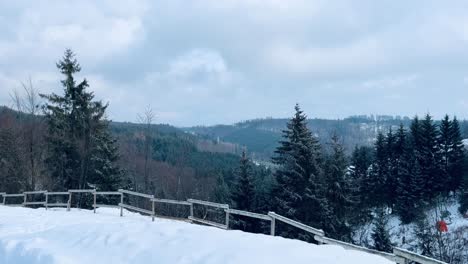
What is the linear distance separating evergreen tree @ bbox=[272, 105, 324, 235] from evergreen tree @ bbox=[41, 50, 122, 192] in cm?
1271

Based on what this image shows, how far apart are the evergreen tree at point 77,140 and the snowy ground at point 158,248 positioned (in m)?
25.0

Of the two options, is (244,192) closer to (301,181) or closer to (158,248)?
(301,181)

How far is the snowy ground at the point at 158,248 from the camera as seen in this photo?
8.44m

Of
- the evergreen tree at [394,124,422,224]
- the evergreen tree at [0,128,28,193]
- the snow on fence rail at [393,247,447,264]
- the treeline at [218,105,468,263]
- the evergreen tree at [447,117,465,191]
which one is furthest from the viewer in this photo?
the evergreen tree at [447,117,465,191]

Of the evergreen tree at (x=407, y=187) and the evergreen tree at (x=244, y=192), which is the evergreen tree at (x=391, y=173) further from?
the evergreen tree at (x=244, y=192)

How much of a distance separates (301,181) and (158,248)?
25174 mm

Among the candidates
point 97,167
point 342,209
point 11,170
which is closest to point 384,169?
point 342,209

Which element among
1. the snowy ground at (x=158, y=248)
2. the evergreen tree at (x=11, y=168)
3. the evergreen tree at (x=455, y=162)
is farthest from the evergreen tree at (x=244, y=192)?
the evergreen tree at (x=455, y=162)

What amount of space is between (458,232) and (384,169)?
16389 millimetres

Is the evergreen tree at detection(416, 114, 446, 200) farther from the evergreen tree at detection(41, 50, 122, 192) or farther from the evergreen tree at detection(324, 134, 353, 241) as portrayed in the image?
the evergreen tree at detection(41, 50, 122, 192)

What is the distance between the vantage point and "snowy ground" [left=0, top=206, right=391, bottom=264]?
8.44 metres

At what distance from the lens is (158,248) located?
374 inches

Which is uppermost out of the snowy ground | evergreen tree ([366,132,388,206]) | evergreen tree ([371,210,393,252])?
the snowy ground

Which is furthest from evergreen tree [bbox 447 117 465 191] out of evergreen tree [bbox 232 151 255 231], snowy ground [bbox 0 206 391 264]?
snowy ground [bbox 0 206 391 264]
